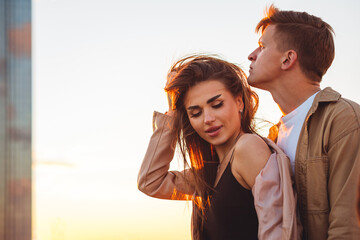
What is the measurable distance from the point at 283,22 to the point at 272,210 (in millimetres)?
1804

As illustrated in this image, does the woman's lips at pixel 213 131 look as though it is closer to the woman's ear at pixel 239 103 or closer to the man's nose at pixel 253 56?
the woman's ear at pixel 239 103

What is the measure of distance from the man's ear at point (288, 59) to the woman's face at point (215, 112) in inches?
22.1

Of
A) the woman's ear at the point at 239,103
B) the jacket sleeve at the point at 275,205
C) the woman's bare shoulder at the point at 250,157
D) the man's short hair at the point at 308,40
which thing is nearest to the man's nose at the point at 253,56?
the man's short hair at the point at 308,40

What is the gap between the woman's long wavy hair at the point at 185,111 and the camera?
138 inches

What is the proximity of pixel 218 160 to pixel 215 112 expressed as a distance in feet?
1.78

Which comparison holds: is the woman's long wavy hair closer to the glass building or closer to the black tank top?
the black tank top

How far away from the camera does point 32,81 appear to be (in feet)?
226

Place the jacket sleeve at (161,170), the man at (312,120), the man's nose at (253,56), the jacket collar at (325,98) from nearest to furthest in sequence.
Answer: the man at (312,120) < the jacket collar at (325,98) < the jacket sleeve at (161,170) < the man's nose at (253,56)

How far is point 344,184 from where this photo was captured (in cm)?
292

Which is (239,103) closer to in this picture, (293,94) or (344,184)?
(293,94)

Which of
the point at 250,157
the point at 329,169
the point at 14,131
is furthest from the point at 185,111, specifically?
the point at 14,131

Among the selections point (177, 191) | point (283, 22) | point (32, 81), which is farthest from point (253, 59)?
point (32, 81)

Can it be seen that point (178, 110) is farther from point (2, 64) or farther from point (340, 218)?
point (2, 64)

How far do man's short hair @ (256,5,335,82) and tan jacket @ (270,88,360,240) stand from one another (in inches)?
24.7
